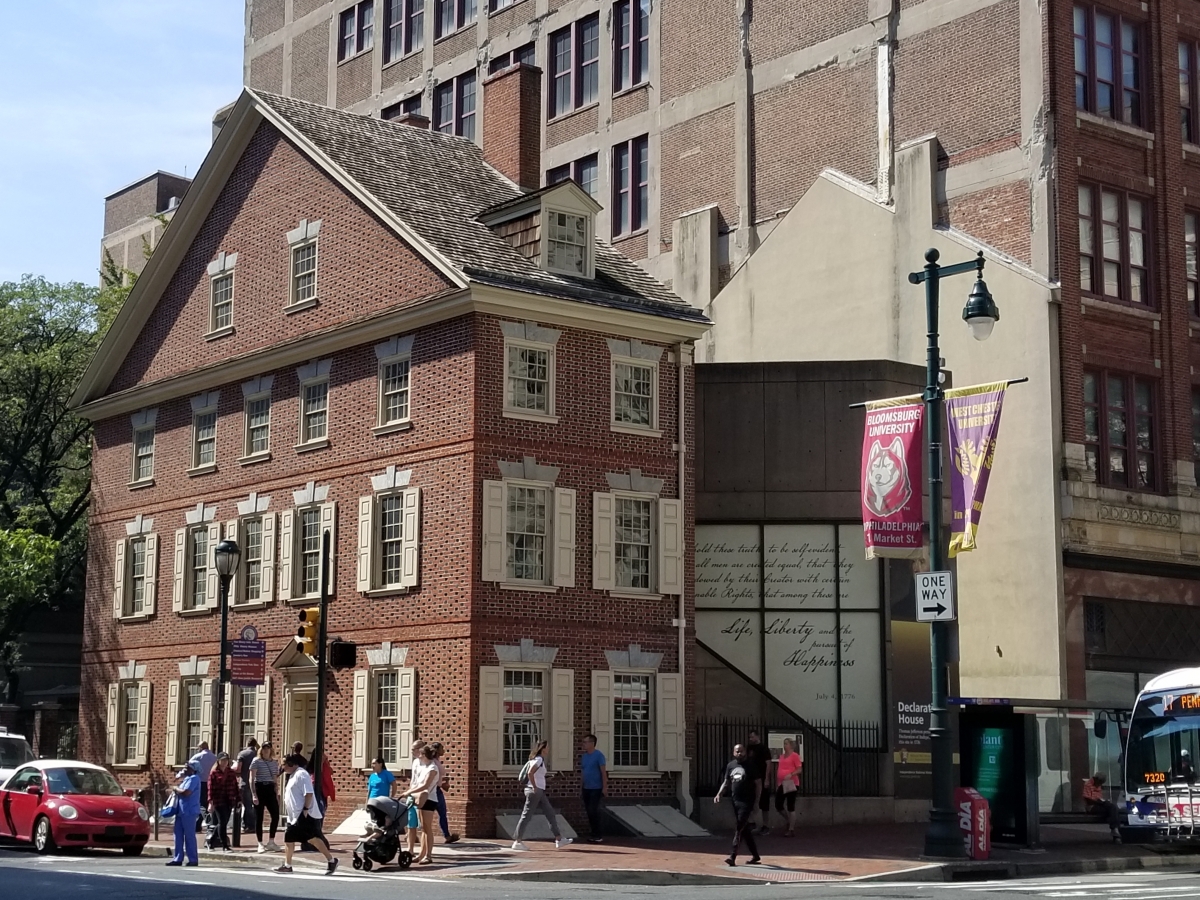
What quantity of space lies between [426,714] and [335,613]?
361 centimetres

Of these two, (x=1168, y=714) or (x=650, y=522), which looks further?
(x=650, y=522)

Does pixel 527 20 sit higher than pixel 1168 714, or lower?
higher

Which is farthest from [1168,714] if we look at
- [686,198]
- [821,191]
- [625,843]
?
[686,198]

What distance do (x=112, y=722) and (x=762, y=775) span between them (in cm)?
1660

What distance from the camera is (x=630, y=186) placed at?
49906mm

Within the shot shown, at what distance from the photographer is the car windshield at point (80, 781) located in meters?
26.7

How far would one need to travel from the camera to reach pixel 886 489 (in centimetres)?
2459

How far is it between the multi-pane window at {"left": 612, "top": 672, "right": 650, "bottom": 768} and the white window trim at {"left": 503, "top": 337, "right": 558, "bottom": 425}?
494 cm

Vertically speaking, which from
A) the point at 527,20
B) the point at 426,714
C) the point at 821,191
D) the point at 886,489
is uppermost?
the point at 527,20

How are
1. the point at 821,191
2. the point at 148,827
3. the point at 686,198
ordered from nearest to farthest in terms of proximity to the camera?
the point at 148,827 → the point at 821,191 → the point at 686,198

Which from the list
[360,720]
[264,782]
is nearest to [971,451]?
[264,782]

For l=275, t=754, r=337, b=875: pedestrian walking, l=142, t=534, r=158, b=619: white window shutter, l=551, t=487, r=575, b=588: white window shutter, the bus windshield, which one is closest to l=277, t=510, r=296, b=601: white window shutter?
l=142, t=534, r=158, b=619: white window shutter

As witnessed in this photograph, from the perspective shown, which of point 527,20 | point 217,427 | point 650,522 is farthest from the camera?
point 527,20

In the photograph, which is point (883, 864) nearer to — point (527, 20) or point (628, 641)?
point (628, 641)
